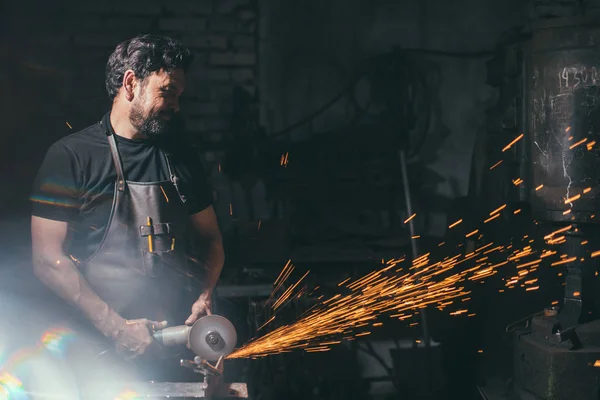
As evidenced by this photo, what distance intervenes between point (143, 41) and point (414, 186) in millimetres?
2822

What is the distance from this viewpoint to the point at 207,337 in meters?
3.16

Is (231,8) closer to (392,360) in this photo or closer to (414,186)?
(414,186)

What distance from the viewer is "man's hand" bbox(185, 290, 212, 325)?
3.55m

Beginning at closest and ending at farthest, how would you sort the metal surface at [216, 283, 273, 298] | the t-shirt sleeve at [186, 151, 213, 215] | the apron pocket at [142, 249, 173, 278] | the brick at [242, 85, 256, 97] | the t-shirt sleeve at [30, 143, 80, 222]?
the t-shirt sleeve at [30, 143, 80, 222], the apron pocket at [142, 249, 173, 278], the t-shirt sleeve at [186, 151, 213, 215], the metal surface at [216, 283, 273, 298], the brick at [242, 85, 256, 97]

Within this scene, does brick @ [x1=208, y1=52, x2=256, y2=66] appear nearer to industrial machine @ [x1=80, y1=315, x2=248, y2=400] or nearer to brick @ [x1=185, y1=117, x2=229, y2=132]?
brick @ [x1=185, y1=117, x2=229, y2=132]

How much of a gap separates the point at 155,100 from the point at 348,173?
2338mm

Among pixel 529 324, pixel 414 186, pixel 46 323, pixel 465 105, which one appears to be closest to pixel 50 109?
pixel 46 323

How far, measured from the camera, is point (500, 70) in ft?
17.7

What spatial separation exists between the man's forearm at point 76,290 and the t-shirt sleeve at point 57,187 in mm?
192

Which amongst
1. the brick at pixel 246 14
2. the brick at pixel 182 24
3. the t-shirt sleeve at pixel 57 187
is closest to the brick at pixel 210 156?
the brick at pixel 182 24

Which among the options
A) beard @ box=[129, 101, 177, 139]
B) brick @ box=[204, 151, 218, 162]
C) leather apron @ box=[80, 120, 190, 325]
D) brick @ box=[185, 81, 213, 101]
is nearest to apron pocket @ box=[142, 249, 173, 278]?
leather apron @ box=[80, 120, 190, 325]

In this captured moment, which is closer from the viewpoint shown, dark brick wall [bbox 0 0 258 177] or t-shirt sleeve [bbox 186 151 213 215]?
t-shirt sleeve [bbox 186 151 213 215]

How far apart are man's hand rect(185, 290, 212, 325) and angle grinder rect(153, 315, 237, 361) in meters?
0.30

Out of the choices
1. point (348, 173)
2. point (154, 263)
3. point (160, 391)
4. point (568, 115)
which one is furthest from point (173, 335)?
point (348, 173)
